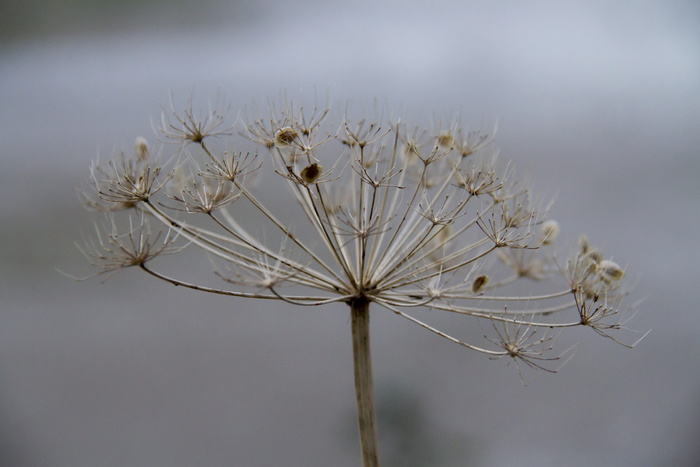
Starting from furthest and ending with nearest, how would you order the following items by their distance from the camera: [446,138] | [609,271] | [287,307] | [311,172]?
[287,307] < [446,138] < [609,271] < [311,172]

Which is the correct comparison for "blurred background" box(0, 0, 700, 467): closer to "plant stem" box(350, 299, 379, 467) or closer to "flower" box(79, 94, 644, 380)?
"flower" box(79, 94, 644, 380)

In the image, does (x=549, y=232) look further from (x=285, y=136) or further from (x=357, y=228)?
(x=285, y=136)

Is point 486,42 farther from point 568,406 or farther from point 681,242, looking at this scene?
point 568,406

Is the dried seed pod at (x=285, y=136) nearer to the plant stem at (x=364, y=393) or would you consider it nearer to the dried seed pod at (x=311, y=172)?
the dried seed pod at (x=311, y=172)

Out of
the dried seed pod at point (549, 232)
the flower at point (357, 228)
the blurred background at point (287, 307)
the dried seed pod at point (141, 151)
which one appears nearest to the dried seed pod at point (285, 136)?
the flower at point (357, 228)

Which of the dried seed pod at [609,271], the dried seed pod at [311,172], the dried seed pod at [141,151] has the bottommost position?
the dried seed pod at [609,271]

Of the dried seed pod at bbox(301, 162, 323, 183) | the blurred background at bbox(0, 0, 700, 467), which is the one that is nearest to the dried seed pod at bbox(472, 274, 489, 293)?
the dried seed pod at bbox(301, 162, 323, 183)

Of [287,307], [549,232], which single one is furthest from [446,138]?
[287,307]
